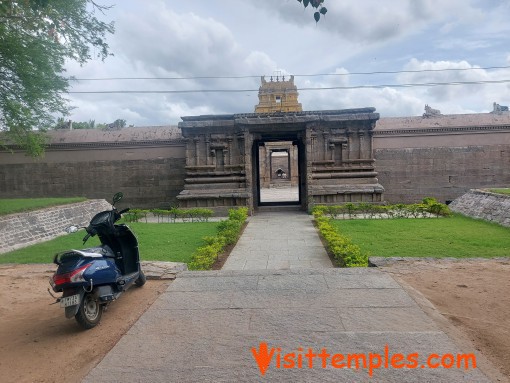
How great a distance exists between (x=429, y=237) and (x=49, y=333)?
321 inches

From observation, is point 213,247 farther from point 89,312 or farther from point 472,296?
point 472,296

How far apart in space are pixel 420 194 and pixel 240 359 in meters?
16.3

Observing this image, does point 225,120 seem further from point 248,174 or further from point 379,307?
point 379,307

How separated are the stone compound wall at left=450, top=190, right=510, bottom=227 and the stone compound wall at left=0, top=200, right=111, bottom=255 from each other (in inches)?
443

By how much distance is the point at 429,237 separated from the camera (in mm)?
9094

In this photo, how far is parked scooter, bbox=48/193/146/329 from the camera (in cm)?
410

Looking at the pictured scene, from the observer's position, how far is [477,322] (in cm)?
406

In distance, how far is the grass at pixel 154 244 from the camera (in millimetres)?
7938

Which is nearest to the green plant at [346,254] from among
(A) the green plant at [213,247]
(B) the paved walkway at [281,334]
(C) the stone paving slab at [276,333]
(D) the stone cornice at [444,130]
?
(B) the paved walkway at [281,334]

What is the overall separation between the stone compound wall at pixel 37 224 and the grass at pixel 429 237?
21.9 feet

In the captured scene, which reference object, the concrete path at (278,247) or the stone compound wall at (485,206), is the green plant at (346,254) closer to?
the concrete path at (278,247)

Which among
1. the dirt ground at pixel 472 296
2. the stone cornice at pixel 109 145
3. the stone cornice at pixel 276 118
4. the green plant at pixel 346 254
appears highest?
the stone cornice at pixel 276 118

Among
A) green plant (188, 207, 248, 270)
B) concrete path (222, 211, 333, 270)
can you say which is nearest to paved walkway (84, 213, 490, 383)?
green plant (188, 207, 248, 270)

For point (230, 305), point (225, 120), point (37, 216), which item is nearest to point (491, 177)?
point (225, 120)
